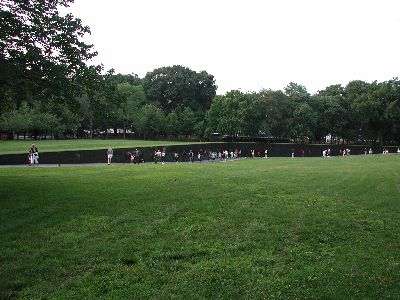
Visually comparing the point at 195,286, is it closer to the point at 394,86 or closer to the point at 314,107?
the point at 314,107

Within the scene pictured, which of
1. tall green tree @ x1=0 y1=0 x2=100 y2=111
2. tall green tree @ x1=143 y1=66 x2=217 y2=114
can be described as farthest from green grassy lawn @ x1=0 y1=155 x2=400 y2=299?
tall green tree @ x1=143 y1=66 x2=217 y2=114

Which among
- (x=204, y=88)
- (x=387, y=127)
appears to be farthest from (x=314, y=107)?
(x=204, y=88)

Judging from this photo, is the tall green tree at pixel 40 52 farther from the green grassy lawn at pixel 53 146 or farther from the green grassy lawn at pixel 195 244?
the green grassy lawn at pixel 53 146

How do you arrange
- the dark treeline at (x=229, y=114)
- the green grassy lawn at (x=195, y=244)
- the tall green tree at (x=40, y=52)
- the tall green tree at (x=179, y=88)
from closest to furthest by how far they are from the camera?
1. the green grassy lawn at (x=195, y=244)
2. the tall green tree at (x=40, y=52)
3. the dark treeline at (x=229, y=114)
4. the tall green tree at (x=179, y=88)

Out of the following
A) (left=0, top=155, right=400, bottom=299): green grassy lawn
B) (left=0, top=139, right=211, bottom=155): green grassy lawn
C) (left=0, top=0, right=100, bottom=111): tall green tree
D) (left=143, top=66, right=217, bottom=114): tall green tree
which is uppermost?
(left=143, top=66, right=217, bottom=114): tall green tree

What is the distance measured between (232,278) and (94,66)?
9.99 m

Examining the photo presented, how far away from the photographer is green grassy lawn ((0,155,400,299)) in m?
6.15

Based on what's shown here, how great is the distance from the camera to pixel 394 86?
278ft

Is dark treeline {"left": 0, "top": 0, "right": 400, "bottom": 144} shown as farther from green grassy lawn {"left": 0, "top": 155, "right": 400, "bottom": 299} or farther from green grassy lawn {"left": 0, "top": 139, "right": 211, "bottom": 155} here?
green grassy lawn {"left": 0, "top": 155, "right": 400, "bottom": 299}

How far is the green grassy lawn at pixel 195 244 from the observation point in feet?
20.2

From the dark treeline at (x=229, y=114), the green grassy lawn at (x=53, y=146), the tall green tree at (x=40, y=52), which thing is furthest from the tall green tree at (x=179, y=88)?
the tall green tree at (x=40, y=52)

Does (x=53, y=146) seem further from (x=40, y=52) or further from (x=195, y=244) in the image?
(x=195, y=244)

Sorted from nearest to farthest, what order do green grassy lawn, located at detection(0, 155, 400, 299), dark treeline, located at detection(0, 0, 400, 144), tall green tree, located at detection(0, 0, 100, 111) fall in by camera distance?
green grassy lawn, located at detection(0, 155, 400, 299) < tall green tree, located at detection(0, 0, 100, 111) < dark treeline, located at detection(0, 0, 400, 144)

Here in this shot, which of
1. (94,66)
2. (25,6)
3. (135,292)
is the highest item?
(25,6)
